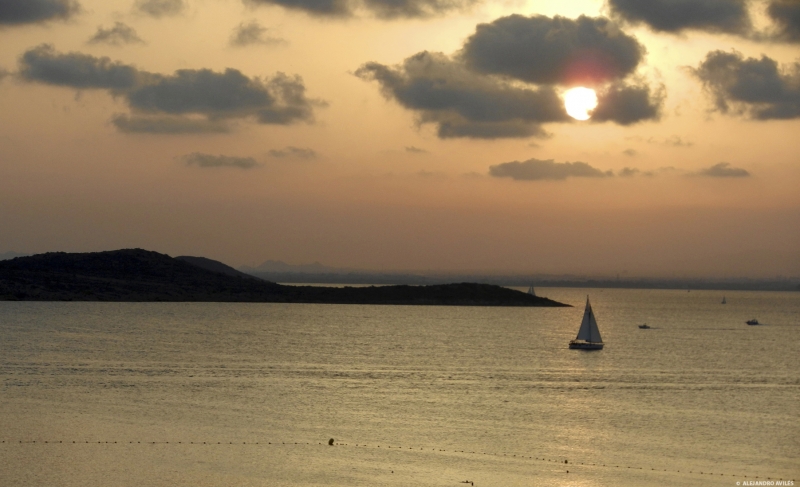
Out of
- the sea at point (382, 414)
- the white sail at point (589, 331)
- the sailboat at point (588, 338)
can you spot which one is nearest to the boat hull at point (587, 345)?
the sailboat at point (588, 338)

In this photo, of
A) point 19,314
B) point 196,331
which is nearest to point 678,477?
point 196,331

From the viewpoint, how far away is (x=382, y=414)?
5969 centimetres

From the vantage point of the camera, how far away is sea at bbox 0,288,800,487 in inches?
1638

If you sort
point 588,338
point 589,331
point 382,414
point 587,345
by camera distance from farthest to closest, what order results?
1. point 589,331
2. point 588,338
3. point 587,345
4. point 382,414

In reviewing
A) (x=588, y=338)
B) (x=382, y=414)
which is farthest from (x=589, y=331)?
(x=382, y=414)

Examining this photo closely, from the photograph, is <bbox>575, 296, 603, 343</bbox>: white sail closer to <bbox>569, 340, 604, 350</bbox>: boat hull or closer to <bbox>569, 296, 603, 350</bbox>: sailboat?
<bbox>569, 296, 603, 350</bbox>: sailboat

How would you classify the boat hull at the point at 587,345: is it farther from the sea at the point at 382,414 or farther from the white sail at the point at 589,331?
the sea at the point at 382,414

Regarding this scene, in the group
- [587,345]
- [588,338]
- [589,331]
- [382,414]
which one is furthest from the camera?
[589,331]

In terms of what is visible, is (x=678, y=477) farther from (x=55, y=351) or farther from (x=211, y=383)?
(x=55, y=351)

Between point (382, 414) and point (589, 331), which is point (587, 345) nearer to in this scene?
point (589, 331)

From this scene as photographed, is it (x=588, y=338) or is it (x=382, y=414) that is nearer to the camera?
(x=382, y=414)

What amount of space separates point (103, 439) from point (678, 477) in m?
28.5

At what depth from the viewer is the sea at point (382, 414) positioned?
4159 centimetres

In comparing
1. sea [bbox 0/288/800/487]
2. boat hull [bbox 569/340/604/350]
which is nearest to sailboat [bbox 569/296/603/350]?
boat hull [bbox 569/340/604/350]
